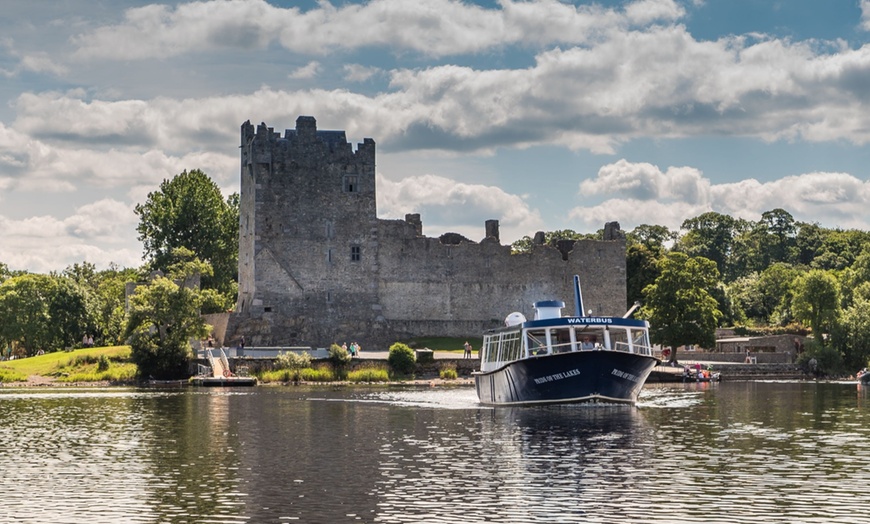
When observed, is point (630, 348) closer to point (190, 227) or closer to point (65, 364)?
point (65, 364)

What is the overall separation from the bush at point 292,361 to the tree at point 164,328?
502 cm

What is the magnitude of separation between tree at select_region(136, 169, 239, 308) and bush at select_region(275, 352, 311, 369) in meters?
30.1

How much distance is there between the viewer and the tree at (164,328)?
74.2 m

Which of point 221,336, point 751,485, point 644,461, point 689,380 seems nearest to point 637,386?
point 644,461

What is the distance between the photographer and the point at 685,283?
84.4 metres

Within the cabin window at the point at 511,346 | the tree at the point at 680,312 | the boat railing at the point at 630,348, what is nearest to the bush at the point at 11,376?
the cabin window at the point at 511,346

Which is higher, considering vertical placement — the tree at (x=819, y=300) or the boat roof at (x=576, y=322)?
the tree at (x=819, y=300)

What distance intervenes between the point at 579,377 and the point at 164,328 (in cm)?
3563

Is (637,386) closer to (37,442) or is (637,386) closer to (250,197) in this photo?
(37,442)

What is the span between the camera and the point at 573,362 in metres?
47.9

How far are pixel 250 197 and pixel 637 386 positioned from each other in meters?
45.6

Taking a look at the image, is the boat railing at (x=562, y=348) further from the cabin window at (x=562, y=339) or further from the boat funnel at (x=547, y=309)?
the boat funnel at (x=547, y=309)

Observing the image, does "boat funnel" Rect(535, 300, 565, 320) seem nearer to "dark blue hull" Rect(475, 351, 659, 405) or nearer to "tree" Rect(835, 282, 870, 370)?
"dark blue hull" Rect(475, 351, 659, 405)

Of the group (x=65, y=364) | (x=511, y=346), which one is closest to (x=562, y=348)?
(x=511, y=346)
